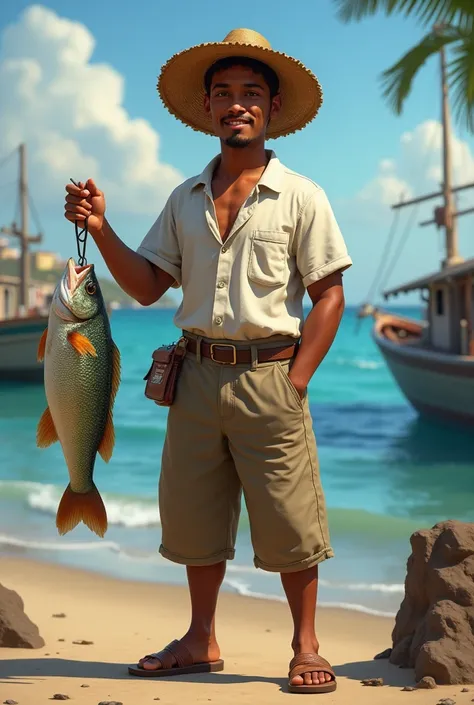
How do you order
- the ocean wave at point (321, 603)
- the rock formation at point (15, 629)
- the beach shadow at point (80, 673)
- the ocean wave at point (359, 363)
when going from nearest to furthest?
the beach shadow at point (80, 673) < the rock formation at point (15, 629) < the ocean wave at point (321, 603) < the ocean wave at point (359, 363)

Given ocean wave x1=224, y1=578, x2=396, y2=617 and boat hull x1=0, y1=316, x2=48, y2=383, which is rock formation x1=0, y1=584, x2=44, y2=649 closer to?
ocean wave x1=224, y1=578, x2=396, y2=617

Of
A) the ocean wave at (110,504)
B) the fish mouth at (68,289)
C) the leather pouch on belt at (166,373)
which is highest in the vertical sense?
the fish mouth at (68,289)

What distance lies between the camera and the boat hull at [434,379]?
60.7 ft

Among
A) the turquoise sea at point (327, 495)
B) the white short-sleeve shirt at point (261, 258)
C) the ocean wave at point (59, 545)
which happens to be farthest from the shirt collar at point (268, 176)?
the ocean wave at point (59, 545)

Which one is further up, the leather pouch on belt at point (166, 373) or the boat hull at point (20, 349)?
the boat hull at point (20, 349)

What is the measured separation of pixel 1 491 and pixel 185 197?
7856mm

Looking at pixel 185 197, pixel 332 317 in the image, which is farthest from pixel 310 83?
pixel 332 317

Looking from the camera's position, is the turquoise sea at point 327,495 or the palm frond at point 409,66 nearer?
the turquoise sea at point 327,495

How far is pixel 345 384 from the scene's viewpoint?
43375 mm

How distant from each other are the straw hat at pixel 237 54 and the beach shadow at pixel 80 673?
6.76 ft

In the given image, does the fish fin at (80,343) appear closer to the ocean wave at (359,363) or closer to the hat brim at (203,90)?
the hat brim at (203,90)

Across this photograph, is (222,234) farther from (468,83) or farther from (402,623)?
(468,83)

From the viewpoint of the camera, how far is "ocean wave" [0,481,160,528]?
373 inches

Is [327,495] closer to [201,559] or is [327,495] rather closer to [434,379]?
[434,379]
